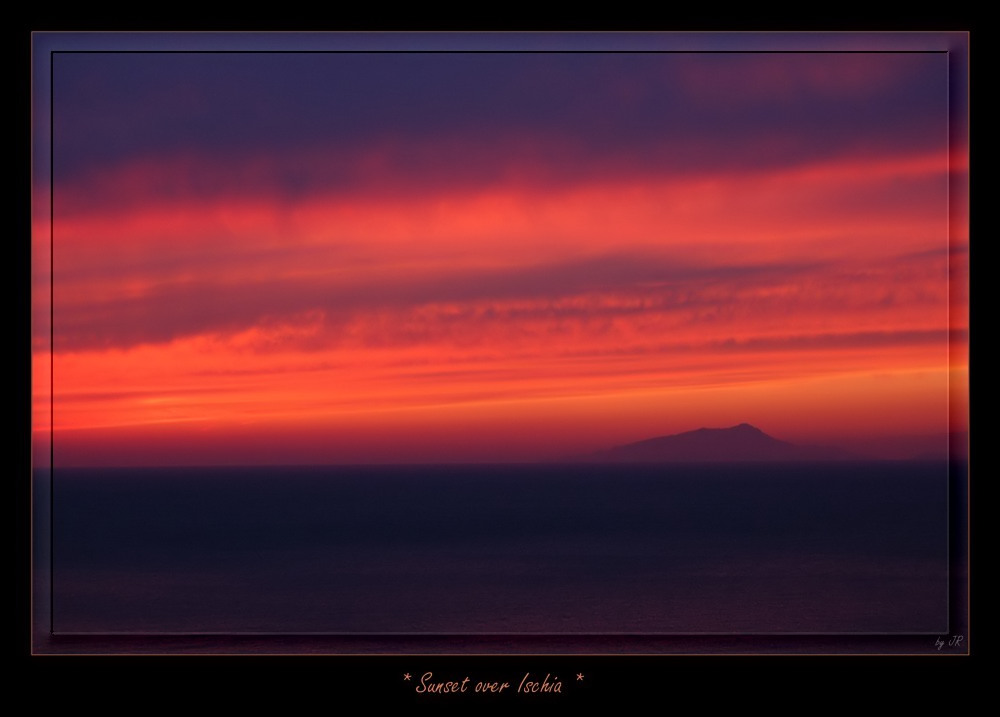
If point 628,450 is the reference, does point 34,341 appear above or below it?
above

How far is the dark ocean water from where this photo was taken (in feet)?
43.5

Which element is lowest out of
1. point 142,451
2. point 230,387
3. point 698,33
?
point 142,451

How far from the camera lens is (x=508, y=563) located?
58.8 ft

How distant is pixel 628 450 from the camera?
211 ft

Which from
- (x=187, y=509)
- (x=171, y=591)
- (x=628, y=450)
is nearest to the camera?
(x=171, y=591)

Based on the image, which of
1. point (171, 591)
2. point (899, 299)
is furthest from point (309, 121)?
point (171, 591)

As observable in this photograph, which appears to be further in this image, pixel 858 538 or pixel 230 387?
pixel 858 538

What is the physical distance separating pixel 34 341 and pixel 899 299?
6461 millimetres

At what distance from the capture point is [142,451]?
8945 mm

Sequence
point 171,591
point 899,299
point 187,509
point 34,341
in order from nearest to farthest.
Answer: point 34,341
point 899,299
point 171,591
point 187,509

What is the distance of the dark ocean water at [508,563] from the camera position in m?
13.3

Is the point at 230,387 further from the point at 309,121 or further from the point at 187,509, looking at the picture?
the point at 187,509
